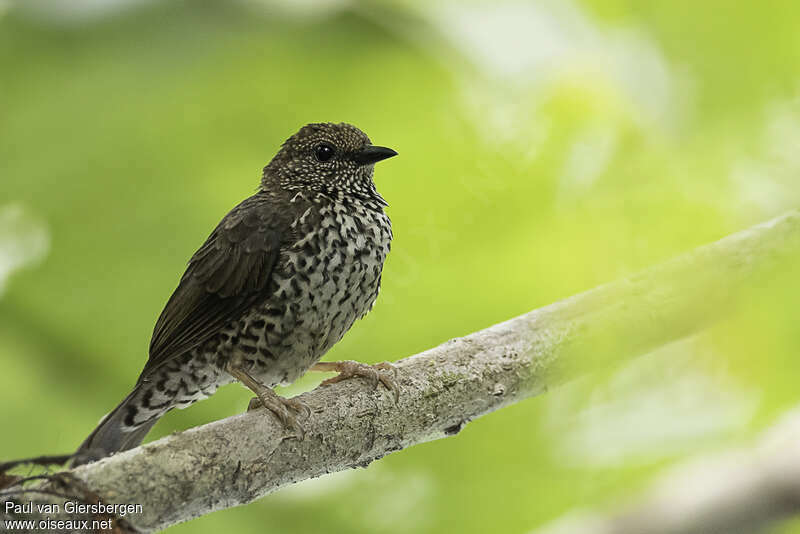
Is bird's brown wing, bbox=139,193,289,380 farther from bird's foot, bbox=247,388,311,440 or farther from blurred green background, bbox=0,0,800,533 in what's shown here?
blurred green background, bbox=0,0,800,533

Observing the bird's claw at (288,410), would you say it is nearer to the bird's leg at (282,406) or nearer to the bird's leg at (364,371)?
the bird's leg at (282,406)

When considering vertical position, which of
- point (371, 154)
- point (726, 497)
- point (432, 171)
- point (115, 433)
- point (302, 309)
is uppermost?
point (432, 171)

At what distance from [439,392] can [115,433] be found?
90cm

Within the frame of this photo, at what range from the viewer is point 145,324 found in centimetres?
278

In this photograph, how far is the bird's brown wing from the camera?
6.81 feet

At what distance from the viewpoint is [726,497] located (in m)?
2.39

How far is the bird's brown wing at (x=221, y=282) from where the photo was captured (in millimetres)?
2074

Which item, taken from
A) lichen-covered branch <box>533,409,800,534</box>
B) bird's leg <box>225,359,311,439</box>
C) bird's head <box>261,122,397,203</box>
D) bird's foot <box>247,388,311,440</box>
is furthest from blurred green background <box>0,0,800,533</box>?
bird's foot <box>247,388,311,440</box>

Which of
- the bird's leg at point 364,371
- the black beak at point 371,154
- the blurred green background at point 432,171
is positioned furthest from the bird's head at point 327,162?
the bird's leg at point 364,371

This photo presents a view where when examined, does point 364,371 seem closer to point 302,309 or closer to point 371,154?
point 302,309

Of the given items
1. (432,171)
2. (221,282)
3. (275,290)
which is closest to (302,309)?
(275,290)

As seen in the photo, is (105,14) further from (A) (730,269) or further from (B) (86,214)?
(A) (730,269)

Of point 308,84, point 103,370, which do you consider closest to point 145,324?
point 103,370

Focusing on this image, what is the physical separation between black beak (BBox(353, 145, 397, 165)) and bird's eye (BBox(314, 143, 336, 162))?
9cm
